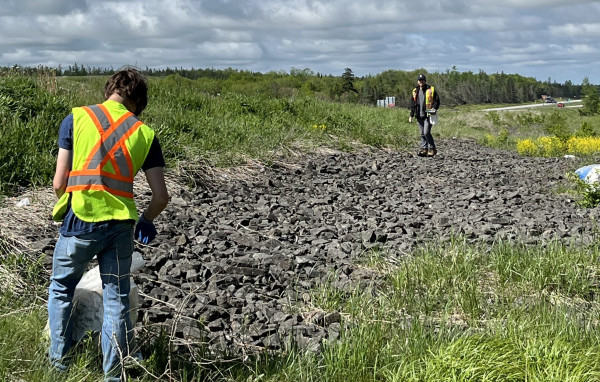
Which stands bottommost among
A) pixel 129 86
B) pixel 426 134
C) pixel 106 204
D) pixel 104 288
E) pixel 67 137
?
pixel 104 288

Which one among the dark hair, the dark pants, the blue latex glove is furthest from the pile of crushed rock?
the dark pants

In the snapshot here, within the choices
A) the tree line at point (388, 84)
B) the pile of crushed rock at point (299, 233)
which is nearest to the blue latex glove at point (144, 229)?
the pile of crushed rock at point (299, 233)

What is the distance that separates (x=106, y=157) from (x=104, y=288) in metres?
0.67

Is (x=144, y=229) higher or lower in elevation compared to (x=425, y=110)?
lower

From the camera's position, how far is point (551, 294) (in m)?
Result: 4.66

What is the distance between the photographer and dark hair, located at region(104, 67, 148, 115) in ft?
10.4

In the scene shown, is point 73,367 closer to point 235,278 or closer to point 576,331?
point 235,278

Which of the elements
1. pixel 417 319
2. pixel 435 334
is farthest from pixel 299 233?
pixel 417 319

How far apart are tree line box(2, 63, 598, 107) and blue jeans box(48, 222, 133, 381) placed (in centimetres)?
2803

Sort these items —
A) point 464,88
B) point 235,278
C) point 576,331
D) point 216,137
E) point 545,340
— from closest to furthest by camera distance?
point 545,340 → point 576,331 → point 235,278 → point 216,137 → point 464,88

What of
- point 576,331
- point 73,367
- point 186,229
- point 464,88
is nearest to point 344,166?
point 186,229

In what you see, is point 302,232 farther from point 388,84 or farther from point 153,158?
point 388,84

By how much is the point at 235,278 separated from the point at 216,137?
5.54m

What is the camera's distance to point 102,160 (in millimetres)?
3068
